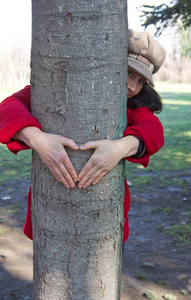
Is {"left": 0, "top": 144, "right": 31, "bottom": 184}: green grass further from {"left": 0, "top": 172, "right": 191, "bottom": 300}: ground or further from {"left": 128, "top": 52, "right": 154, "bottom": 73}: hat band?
{"left": 128, "top": 52, "right": 154, "bottom": 73}: hat band

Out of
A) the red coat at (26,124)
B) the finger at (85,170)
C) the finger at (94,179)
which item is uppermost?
the red coat at (26,124)

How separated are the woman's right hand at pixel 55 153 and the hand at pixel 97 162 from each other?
0.04 metres

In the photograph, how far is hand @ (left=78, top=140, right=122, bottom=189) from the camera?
1.54 metres

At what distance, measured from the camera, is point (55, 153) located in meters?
1.52

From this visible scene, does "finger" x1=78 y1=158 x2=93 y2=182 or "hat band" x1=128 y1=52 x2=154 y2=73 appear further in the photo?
"hat band" x1=128 y1=52 x2=154 y2=73

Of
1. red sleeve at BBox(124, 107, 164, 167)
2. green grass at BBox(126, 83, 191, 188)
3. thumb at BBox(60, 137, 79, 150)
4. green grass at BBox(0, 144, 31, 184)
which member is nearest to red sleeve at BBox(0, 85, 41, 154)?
thumb at BBox(60, 137, 79, 150)

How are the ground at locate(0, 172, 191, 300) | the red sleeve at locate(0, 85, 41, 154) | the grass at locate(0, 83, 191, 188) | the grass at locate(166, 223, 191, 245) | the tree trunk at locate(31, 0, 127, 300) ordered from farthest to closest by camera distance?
the grass at locate(0, 83, 191, 188) → the grass at locate(166, 223, 191, 245) → the ground at locate(0, 172, 191, 300) → the red sleeve at locate(0, 85, 41, 154) → the tree trunk at locate(31, 0, 127, 300)

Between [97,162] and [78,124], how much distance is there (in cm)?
19

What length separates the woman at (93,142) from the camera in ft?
5.04

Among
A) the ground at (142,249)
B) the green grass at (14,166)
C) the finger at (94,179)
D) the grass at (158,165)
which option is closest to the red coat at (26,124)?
the finger at (94,179)

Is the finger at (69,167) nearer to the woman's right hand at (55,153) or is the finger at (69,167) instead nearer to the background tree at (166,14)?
the woman's right hand at (55,153)

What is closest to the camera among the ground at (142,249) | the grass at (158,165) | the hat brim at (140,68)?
the hat brim at (140,68)

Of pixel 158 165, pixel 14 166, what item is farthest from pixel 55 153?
pixel 158 165

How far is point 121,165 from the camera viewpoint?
1.73 meters
